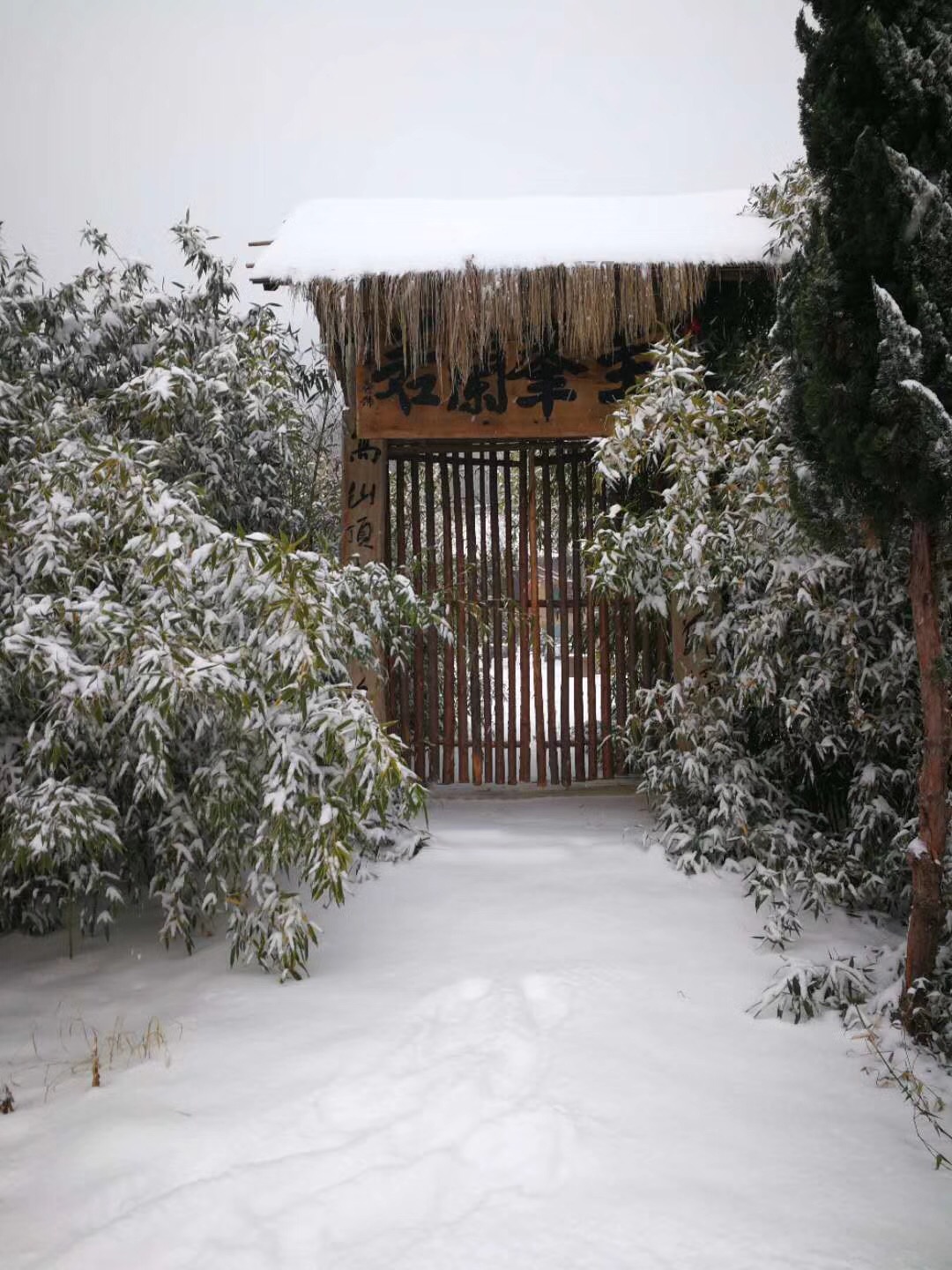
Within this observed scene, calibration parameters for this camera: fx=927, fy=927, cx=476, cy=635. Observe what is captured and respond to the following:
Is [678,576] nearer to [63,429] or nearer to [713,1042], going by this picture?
[713,1042]

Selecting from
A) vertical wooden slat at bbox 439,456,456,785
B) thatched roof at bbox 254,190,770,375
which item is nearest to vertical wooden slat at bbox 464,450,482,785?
vertical wooden slat at bbox 439,456,456,785

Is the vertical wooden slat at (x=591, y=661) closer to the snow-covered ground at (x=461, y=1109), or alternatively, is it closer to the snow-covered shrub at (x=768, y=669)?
the snow-covered shrub at (x=768, y=669)

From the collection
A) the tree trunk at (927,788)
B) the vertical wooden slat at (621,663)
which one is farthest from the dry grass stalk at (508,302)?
the tree trunk at (927,788)

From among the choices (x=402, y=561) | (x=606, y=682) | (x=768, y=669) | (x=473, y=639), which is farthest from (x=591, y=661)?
(x=768, y=669)

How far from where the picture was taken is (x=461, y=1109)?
2.37m

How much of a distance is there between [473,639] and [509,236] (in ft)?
7.40

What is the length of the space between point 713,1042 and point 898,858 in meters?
1.21

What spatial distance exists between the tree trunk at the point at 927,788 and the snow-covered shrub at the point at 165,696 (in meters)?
1.54

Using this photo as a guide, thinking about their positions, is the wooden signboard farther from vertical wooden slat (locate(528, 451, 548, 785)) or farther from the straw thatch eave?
vertical wooden slat (locate(528, 451, 548, 785))

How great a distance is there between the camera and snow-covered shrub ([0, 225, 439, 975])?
9.29ft

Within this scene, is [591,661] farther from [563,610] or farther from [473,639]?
[473,639]

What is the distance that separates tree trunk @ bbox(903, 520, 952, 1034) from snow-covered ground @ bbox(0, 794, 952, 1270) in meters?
0.33

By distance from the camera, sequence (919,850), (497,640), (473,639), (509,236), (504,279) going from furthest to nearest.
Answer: (473,639), (497,640), (509,236), (504,279), (919,850)

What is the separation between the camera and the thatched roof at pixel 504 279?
4.26 metres
